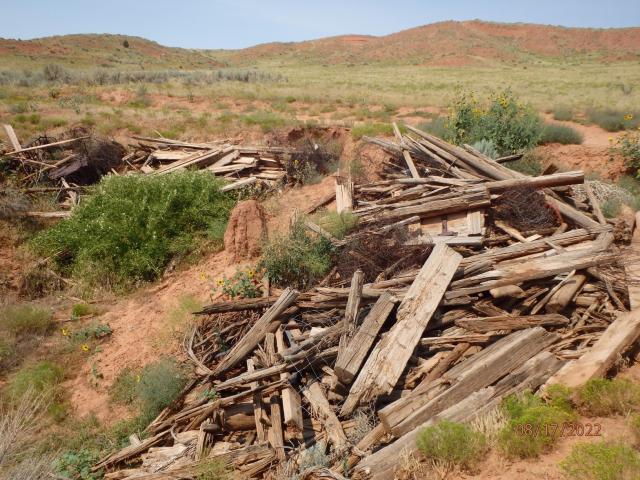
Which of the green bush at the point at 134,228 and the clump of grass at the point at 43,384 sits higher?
the green bush at the point at 134,228

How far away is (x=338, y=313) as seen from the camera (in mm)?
5055

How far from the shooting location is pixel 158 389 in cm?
473

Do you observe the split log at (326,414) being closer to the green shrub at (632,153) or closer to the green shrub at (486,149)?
the green shrub at (486,149)

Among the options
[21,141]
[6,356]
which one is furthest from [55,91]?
[6,356]

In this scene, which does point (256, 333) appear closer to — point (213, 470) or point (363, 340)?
point (363, 340)

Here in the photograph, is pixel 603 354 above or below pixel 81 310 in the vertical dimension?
above

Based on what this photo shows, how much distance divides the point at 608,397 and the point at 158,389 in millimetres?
4464

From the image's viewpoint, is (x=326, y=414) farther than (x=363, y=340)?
No

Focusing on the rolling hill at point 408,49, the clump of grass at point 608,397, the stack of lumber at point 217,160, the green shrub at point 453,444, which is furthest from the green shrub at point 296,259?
the rolling hill at point 408,49

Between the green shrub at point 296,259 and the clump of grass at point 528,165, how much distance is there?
511cm

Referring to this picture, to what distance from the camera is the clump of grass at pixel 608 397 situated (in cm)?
312

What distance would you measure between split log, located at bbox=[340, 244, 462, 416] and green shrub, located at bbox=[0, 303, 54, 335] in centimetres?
535

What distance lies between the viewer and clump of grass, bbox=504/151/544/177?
8688mm

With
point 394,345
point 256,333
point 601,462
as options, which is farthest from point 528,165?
point 601,462
